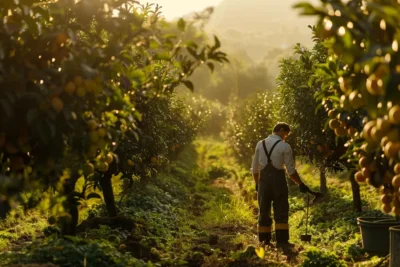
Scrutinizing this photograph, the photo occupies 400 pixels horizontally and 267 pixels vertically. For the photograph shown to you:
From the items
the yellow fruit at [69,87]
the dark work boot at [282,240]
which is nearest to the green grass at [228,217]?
the dark work boot at [282,240]

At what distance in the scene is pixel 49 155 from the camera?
5219 millimetres

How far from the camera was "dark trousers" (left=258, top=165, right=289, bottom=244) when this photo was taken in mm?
10000

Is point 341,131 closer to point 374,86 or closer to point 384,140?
point 384,140

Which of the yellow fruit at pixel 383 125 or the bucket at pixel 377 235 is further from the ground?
the yellow fruit at pixel 383 125

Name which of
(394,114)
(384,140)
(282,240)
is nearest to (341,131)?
(384,140)

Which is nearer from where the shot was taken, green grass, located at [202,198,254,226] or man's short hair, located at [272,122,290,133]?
man's short hair, located at [272,122,290,133]

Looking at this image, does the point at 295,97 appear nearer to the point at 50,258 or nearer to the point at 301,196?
the point at 301,196

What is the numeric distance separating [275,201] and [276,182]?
356mm

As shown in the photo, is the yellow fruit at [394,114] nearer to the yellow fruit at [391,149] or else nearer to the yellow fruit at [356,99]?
the yellow fruit at [391,149]

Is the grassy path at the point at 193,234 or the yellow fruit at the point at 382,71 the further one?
the grassy path at the point at 193,234

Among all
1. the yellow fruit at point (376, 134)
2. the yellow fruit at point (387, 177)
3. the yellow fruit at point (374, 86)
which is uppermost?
the yellow fruit at point (374, 86)

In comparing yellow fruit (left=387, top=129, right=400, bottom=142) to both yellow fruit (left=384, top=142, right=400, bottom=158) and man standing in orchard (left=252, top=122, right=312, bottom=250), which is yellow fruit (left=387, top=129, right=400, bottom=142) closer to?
yellow fruit (left=384, top=142, right=400, bottom=158)

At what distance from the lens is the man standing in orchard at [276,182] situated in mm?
9938

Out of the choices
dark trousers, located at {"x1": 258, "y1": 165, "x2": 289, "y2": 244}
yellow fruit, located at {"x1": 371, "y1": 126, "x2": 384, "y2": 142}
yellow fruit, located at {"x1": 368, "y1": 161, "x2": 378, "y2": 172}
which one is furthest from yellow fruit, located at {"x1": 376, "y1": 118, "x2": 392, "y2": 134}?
dark trousers, located at {"x1": 258, "y1": 165, "x2": 289, "y2": 244}
